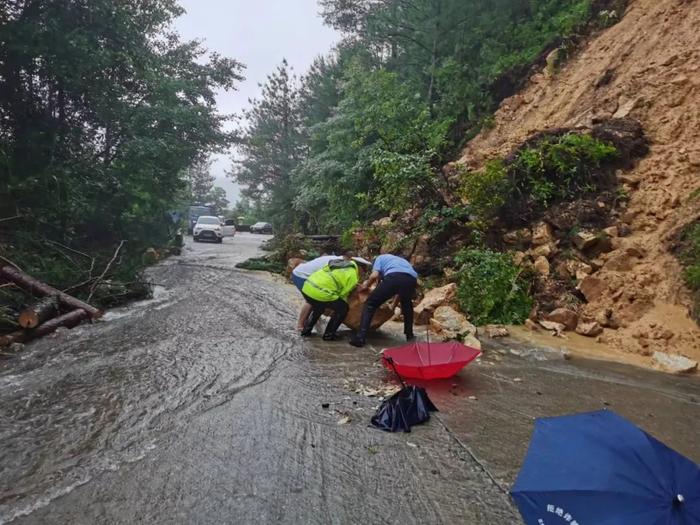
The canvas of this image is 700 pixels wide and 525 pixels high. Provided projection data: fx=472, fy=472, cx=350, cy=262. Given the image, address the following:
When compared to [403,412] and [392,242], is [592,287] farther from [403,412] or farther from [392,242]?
[392,242]

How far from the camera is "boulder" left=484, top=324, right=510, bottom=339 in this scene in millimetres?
6918

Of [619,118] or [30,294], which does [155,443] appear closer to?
[30,294]

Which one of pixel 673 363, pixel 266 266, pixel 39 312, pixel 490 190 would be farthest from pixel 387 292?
pixel 266 266

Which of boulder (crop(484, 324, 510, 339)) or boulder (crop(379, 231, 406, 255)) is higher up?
boulder (crop(379, 231, 406, 255))

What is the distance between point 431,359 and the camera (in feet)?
15.9

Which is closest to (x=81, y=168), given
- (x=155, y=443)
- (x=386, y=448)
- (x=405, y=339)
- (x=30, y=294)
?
(x=30, y=294)

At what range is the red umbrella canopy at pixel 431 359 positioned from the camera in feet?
15.5

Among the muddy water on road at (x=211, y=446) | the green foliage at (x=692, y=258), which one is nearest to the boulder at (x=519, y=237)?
the green foliage at (x=692, y=258)

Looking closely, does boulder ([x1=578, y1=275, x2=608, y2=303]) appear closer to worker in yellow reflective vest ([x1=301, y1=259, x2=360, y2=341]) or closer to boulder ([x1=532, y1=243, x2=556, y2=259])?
boulder ([x1=532, y1=243, x2=556, y2=259])

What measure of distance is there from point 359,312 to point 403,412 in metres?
3.24

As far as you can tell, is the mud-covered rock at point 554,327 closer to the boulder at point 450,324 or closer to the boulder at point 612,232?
the boulder at point 450,324

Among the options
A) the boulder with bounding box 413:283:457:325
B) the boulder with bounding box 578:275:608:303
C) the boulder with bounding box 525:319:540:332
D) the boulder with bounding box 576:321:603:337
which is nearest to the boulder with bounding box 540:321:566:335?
the boulder with bounding box 525:319:540:332

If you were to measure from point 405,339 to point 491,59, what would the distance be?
12.6 m

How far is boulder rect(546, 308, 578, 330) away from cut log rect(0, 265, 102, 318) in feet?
23.7
